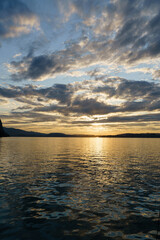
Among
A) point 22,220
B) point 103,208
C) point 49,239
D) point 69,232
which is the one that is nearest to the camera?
point 49,239

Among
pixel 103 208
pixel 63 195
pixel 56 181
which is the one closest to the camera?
pixel 103 208

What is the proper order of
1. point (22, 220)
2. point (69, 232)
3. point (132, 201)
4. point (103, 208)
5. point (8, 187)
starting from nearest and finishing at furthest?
1. point (69, 232)
2. point (22, 220)
3. point (103, 208)
4. point (132, 201)
5. point (8, 187)

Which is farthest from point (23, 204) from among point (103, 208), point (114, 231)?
point (114, 231)

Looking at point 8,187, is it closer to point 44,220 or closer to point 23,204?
point 23,204

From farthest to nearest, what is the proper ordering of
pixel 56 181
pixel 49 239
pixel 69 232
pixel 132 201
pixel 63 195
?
1. pixel 56 181
2. pixel 63 195
3. pixel 132 201
4. pixel 69 232
5. pixel 49 239

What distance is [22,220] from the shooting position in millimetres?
11484

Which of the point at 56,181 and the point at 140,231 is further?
the point at 56,181

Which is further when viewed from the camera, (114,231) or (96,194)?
(96,194)

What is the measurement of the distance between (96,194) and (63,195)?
3354mm

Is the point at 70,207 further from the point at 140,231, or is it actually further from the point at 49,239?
the point at 140,231

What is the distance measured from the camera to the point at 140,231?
10.4 metres

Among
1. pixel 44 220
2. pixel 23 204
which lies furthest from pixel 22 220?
pixel 23 204

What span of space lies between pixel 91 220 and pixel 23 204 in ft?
20.5

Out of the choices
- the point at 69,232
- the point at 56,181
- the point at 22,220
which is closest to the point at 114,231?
the point at 69,232
